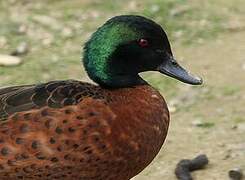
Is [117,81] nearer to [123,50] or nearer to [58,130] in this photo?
[123,50]

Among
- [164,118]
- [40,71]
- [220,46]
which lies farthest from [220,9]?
[164,118]

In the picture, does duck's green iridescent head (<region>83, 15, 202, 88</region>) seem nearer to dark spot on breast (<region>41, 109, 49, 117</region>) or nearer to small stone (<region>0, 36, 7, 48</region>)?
dark spot on breast (<region>41, 109, 49, 117</region>)

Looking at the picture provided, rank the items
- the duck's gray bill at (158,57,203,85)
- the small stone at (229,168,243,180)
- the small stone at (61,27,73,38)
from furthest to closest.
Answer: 1. the small stone at (61,27,73,38)
2. the small stone at (229,168,243,180)
3. the duck's gray bill at (158,57,203,85)

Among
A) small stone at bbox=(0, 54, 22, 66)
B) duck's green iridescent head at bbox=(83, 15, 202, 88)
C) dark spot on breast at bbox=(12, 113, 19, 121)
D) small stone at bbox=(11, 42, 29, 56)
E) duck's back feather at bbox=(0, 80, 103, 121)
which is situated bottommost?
small stone at bbox=(0, 54, 22, 66)

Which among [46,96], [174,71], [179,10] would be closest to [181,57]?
[179,10]

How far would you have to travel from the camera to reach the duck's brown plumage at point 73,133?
3.98 m

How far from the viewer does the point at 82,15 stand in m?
8.12

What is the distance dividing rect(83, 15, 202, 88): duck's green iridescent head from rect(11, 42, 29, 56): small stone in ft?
10.0

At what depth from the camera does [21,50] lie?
738cm

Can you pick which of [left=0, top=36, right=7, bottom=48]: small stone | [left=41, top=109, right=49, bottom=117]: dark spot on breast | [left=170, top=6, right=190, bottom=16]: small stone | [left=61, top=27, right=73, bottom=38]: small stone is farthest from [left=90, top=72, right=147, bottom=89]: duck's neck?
[left=170, top=6, right=190, bottom=16]: small stone

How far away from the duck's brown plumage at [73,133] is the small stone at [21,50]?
10.2 feet

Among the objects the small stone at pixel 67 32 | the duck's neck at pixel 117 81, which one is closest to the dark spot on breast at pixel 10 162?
the duck's neck at pixel 117 81

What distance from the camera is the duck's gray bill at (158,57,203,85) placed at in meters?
4.49

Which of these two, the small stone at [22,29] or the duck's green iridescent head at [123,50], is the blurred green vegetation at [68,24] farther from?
the duck's green iridescent head at [123,50]
